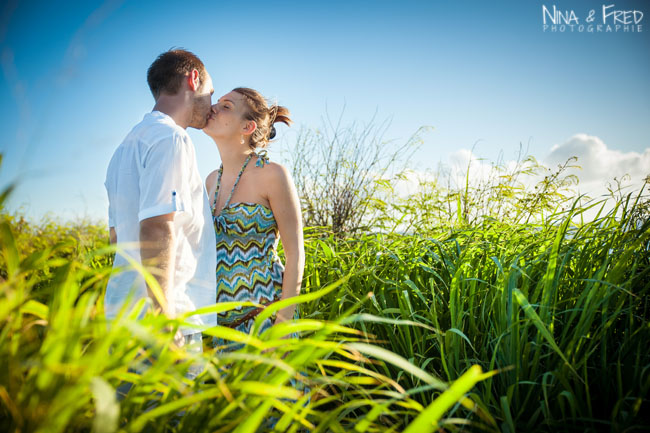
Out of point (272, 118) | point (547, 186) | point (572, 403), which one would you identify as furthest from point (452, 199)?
point (572, 403)

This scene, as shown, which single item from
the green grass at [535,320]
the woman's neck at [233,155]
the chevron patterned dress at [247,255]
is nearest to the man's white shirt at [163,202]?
the chevron patterned dress at [247,255]

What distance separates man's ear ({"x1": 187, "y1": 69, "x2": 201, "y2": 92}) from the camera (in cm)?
193

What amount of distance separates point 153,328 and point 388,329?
1.26 meters

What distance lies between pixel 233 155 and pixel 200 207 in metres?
0.63

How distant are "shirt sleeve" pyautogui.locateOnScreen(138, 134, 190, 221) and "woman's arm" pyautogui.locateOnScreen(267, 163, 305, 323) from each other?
0.51m

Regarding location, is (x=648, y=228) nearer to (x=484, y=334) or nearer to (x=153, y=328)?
(x=484, y=334)

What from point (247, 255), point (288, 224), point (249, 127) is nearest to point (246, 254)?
point (247, 255)

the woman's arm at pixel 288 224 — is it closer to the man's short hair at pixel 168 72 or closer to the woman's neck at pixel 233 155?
the woman's neck at pixel 233 155

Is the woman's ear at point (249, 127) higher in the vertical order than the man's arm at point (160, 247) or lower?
higher

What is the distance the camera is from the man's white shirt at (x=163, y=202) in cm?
146

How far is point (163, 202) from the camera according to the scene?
142 cm

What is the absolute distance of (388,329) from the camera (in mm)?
1812

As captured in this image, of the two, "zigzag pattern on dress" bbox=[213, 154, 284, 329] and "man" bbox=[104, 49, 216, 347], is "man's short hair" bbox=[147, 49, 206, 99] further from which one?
"zigzag pattern on dress" bbox=[213, 154, 284, 329]

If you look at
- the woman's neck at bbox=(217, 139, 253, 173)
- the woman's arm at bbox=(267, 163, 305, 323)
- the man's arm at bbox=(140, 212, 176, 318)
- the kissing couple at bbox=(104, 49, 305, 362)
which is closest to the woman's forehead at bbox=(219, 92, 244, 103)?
the kissing couple at bbox=(104, 49, 305, 362)
